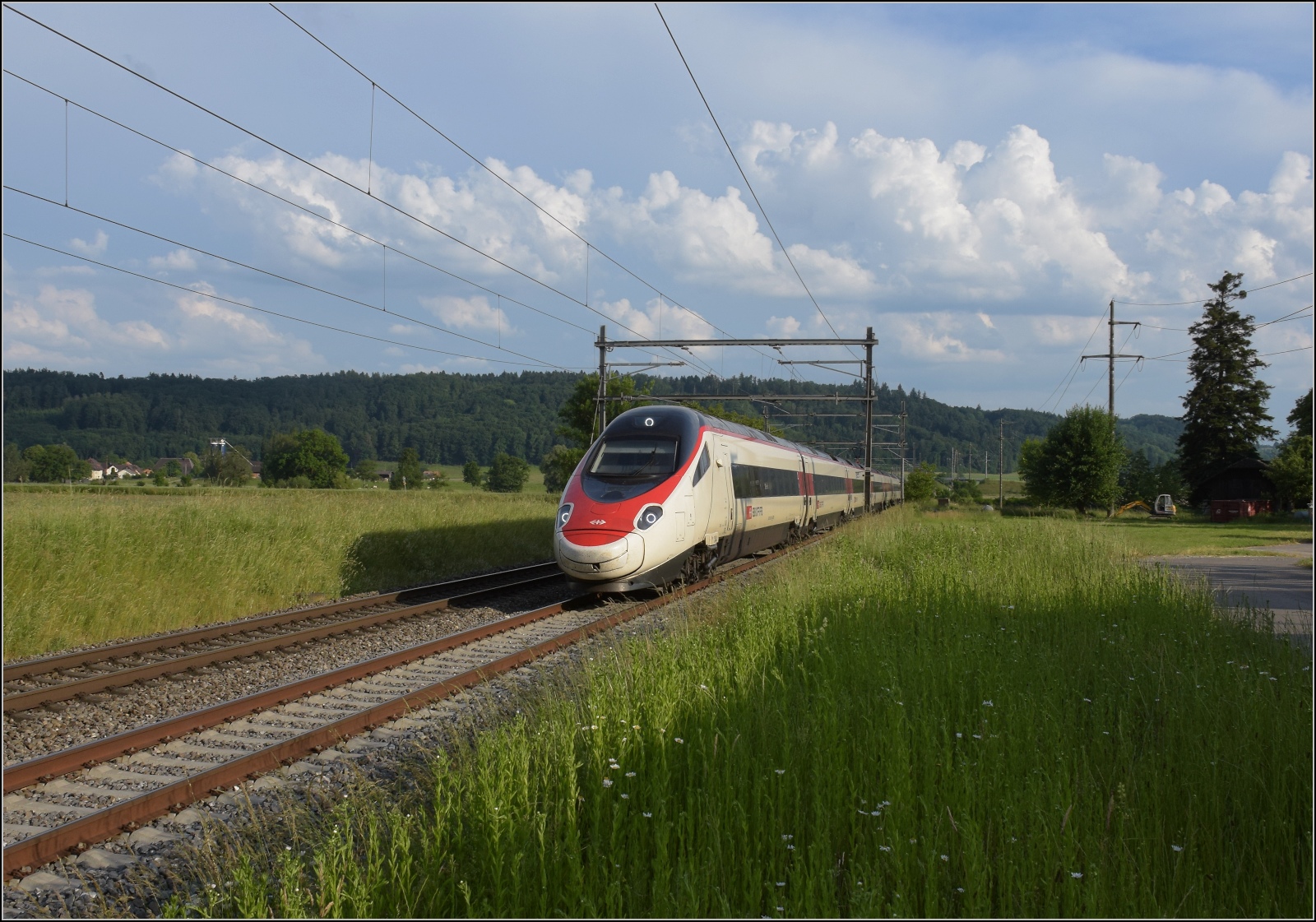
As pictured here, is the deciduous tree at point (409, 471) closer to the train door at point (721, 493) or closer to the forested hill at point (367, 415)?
the forested hill at point (367, 415)

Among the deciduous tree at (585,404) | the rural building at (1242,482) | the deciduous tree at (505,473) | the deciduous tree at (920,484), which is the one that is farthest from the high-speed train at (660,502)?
the deciduous tree at (505,473)

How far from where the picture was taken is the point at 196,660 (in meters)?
9.34

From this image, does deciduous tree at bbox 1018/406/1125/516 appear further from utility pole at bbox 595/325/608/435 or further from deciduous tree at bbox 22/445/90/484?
deciduous tree at bbox 22/445/90/484

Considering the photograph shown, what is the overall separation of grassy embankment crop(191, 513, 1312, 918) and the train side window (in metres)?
7.39

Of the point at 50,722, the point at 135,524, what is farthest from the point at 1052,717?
the point at 135,524

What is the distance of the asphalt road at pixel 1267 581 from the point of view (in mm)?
10781

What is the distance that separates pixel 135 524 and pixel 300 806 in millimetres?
9963

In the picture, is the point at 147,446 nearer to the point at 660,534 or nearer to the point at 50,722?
the point at 660,534

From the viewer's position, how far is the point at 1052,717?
17.9ft

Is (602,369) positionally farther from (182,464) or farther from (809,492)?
(182,464)

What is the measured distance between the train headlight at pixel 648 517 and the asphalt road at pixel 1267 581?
7233 mm

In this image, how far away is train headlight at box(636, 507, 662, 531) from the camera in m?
13.4

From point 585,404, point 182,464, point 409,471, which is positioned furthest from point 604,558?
point 409,471

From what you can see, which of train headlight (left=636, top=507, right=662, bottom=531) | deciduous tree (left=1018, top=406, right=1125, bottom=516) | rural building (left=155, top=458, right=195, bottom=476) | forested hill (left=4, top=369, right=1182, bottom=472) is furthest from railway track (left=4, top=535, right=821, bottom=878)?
deciduous tree (left=1018, top=406, right=1125, bottom=516)
